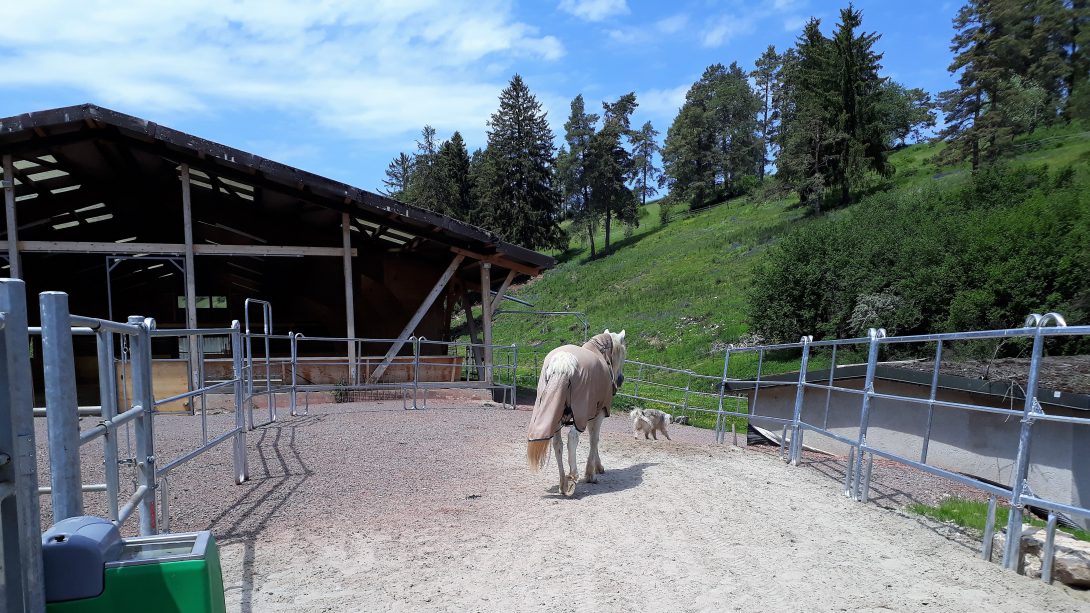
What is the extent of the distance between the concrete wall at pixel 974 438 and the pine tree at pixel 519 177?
39919mm

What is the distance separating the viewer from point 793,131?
44500 mm

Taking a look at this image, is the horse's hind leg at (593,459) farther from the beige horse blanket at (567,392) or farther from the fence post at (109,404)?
the fence post at (109,404)

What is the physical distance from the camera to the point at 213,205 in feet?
53.5

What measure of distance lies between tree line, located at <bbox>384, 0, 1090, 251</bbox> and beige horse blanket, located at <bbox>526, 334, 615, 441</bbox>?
38016 mm

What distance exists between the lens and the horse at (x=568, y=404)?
6.09 m

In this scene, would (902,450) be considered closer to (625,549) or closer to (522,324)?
(625,549)

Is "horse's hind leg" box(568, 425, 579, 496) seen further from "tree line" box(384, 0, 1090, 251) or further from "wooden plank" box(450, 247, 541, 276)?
"tree line" box(384, 0, 1090, 251)

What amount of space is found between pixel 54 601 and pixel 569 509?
4387mm

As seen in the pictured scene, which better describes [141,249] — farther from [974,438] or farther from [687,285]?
[687,285]

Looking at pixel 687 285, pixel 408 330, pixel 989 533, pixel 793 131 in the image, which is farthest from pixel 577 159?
pixel 989 533

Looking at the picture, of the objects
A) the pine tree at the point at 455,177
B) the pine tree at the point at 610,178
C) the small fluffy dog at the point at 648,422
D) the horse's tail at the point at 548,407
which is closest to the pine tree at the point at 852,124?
the pine tree at the point at 610,178

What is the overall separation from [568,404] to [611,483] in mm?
1139

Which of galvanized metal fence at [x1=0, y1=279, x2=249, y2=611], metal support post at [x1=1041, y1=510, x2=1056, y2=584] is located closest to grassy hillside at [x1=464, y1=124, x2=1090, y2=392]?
galvanized metal fence at [x1=0, y1=279, x2=249, y2=611]

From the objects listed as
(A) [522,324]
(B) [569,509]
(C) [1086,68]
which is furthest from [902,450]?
(C) [1086,68]
